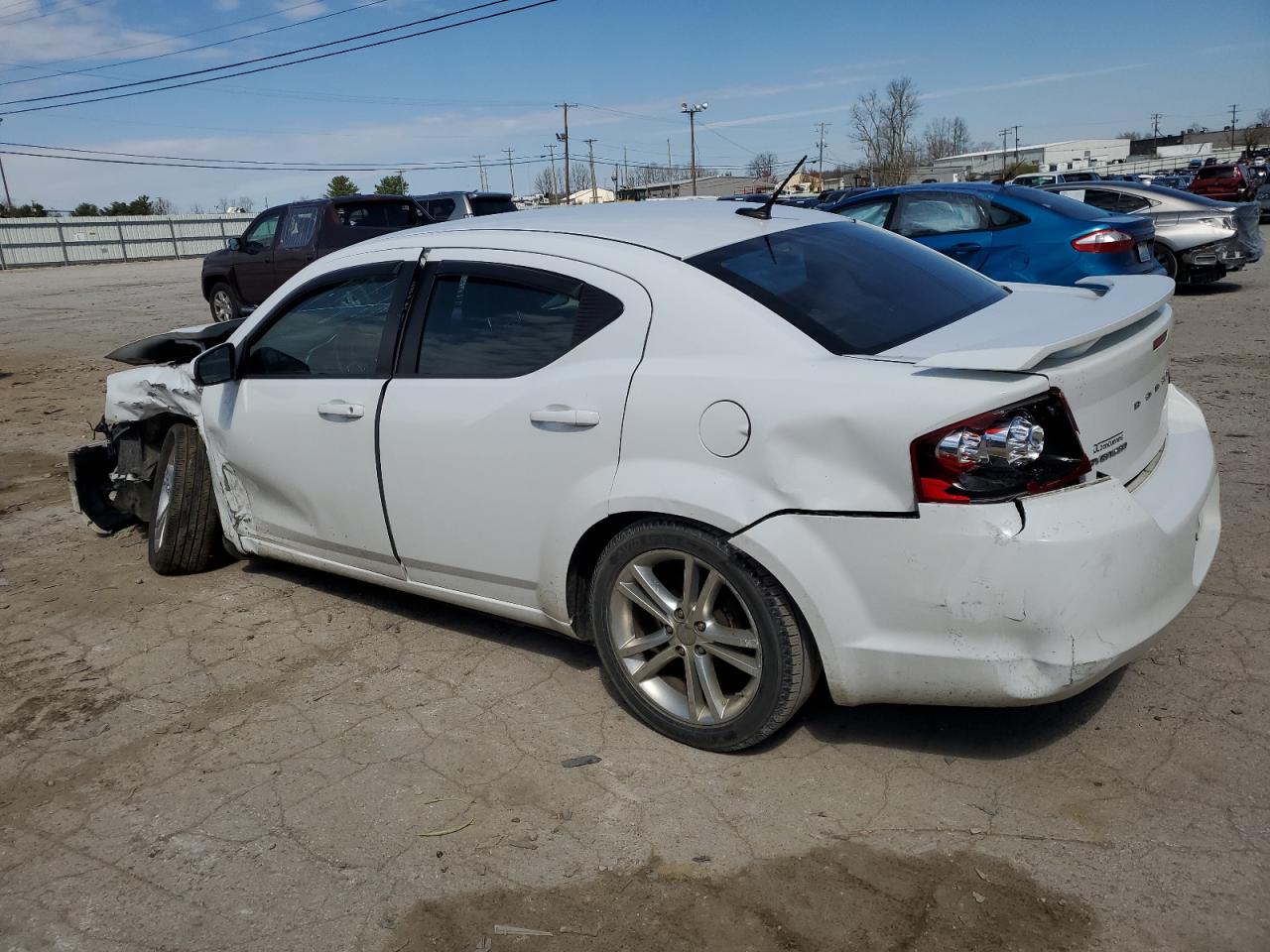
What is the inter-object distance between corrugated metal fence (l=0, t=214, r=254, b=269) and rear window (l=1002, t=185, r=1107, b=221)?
47.2 meters

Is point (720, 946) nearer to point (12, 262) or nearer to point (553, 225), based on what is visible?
point (553, 225)

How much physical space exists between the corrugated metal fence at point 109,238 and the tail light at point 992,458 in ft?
172

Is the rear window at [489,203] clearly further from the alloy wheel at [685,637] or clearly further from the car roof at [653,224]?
the alloy wheel at [685,637]

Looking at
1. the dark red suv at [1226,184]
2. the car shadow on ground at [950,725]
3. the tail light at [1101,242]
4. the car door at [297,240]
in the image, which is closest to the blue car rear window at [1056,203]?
the tail light at [1101,242]

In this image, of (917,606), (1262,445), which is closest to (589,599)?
(917,606)

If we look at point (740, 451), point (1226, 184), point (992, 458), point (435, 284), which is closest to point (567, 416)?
point (740, 451)

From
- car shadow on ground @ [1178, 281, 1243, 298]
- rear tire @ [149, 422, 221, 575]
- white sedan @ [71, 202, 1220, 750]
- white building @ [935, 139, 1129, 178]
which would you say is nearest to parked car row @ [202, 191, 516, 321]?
rear tire @ [149, 422, 221, 575]

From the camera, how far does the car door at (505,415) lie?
10.2 ft

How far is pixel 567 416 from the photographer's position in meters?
3.14

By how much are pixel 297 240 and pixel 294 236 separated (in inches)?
3.9

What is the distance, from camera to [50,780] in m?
3.24

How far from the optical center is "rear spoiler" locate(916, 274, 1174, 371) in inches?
97.7

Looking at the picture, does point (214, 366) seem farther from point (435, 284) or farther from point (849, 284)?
point (849, 284)

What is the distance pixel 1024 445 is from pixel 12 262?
5523 cm
